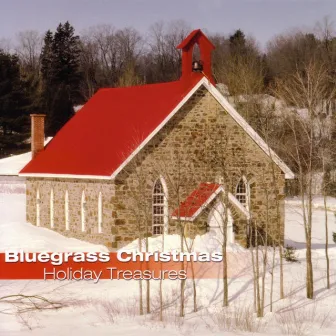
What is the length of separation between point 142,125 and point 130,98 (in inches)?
164

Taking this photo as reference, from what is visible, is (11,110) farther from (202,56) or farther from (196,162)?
(196,162)

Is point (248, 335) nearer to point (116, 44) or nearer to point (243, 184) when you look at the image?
point (243, 184)

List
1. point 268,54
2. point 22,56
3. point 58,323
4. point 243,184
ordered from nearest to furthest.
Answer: point 58,323
point 243,184
point 268,54
point 22,56

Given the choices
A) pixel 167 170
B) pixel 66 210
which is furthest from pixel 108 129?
pixel 167 170

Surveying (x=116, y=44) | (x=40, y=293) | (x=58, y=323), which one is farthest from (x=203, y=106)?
(x=116, y=44)

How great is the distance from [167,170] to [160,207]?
171cm

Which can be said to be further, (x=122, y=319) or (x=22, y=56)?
(x=22, y=56)

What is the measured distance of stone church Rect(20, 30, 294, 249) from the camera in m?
33.0

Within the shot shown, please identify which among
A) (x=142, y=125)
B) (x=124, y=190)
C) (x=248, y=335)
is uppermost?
(x=142, y=125)

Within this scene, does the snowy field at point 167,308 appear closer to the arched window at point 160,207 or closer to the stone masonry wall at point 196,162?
the arched window at point 160,207

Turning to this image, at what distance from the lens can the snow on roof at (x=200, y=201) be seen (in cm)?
3186

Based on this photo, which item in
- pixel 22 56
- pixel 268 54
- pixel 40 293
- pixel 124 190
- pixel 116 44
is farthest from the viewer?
pixel 22 56

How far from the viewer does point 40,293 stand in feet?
88.7

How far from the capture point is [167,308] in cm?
2561
